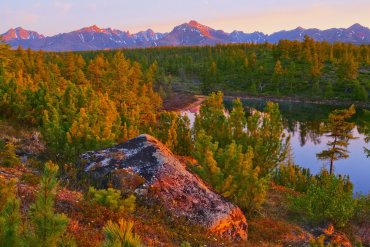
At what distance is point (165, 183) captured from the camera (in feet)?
40.2

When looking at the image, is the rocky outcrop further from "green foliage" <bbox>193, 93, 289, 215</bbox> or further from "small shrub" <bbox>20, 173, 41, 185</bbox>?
"small shrub" <bbox>20, 173, 41, 185</bbox>

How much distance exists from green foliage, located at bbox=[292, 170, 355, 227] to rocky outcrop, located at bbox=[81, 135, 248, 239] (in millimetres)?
5452

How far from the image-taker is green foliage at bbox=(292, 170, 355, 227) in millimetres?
16672

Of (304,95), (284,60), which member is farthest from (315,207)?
(284,60)

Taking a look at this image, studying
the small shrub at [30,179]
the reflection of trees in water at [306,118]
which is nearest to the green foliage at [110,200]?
the small shrub at [30,179]

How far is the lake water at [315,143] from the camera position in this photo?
39.8 metres

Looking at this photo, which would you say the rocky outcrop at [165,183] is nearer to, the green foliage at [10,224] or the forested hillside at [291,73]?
the green foliage at [10,224]

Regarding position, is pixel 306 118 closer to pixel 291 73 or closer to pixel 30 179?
pixel 291 73

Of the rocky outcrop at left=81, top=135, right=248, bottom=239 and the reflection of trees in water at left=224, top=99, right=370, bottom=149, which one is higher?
the rocky outcrop at left=81, top=135, right=248, bottom=239

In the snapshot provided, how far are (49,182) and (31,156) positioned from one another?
43.4ft

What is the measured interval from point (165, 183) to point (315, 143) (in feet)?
150

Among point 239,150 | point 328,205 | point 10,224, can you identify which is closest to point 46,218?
point 10,224

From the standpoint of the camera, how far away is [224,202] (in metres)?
13.0

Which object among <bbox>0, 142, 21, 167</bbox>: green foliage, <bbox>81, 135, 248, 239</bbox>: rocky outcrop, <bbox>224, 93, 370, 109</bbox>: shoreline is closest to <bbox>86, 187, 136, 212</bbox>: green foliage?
<bbox>81, 135, 248, 239</bbox>: rocky outcrop
